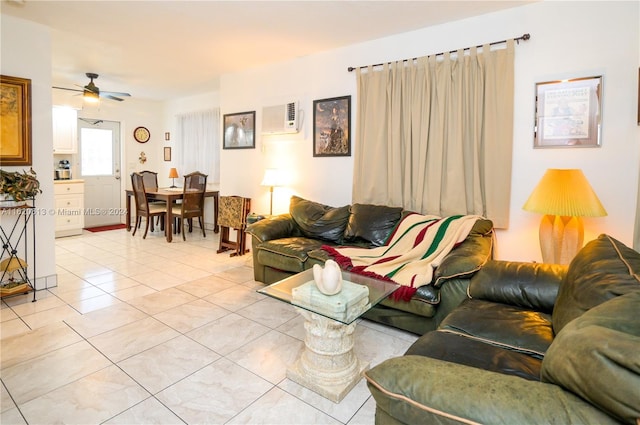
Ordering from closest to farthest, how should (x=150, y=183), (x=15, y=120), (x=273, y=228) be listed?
(x=15, y=120) → (x=273, y=228) → (x=150, y=183)

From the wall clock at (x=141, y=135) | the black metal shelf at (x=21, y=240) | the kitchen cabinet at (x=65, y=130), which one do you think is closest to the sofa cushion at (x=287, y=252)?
the black metal shelf at (x=21, y=240)

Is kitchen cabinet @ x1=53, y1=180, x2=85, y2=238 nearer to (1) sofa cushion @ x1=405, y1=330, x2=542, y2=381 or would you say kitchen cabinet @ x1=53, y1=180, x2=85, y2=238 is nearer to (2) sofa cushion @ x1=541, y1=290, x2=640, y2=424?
(1) sofa cushion @ x1=405, y1=330, x2=542, y2=381

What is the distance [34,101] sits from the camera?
3189 millimetres

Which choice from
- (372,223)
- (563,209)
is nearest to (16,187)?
(372,223)

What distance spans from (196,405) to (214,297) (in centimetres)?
149

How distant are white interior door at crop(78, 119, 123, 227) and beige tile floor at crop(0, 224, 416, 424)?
3.40 m

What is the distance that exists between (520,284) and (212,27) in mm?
3339

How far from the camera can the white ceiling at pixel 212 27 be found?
2.91m

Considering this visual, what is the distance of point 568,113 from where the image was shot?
2689 mm

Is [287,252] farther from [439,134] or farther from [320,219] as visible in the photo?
[439,134]

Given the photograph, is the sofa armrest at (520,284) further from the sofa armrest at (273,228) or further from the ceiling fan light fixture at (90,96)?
the ceiling fan light fixture at (90,96)

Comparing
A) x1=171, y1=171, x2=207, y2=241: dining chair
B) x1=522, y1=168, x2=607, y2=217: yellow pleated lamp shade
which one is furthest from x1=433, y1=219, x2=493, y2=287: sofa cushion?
x1=171, y1=171, x2=207, y2=241: dining chair

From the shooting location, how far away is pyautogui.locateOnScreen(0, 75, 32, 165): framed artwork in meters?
3.01

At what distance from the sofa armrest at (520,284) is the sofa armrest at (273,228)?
1964 millimetres
